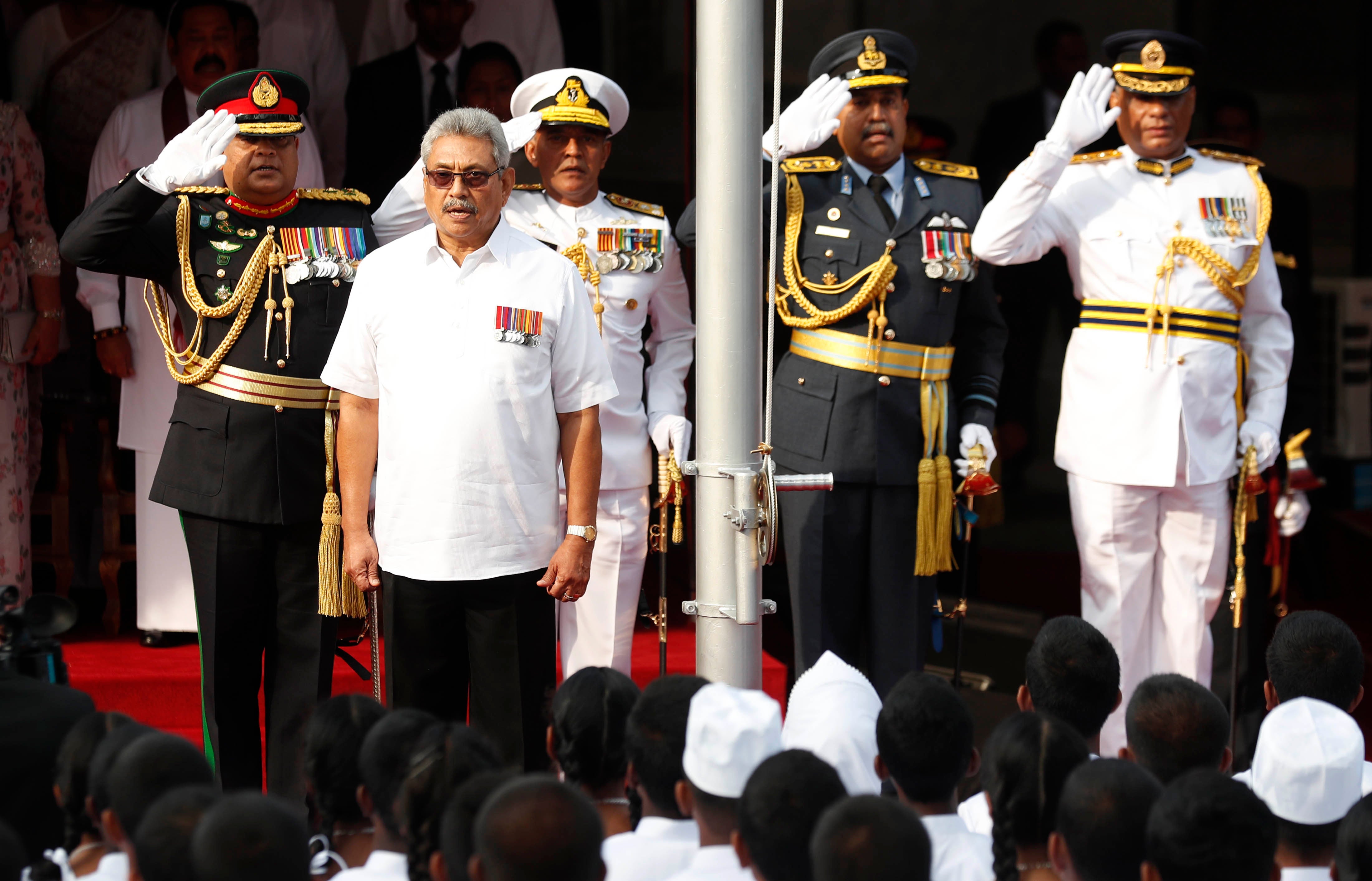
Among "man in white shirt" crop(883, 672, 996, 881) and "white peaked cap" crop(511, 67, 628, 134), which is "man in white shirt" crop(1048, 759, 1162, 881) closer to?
"man in white shirt" crop(883, 672, 996, 881)

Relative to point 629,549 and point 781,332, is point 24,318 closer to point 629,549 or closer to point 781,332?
point 629,549

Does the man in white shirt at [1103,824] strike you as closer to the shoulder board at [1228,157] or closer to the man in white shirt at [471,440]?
the man in white shirt at [471,440]

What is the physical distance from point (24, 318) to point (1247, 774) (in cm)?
341

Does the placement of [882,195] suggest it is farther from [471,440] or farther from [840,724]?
[840,724]

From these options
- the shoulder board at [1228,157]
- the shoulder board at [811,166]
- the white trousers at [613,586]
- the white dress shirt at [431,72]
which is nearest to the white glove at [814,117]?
the shoulder board at [811,166]

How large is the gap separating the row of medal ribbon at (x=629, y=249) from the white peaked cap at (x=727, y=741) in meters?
1.82

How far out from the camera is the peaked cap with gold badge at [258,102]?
357 centimetres

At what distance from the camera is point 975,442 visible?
3.92 m

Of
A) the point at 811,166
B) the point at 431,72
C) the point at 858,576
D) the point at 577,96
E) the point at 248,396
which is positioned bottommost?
the point at 858,576

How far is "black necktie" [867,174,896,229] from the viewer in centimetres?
395

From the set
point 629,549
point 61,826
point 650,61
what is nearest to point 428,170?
point 629,549

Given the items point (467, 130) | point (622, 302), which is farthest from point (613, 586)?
point (467, 130)

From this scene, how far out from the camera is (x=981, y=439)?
3.92m

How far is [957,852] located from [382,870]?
83cm
